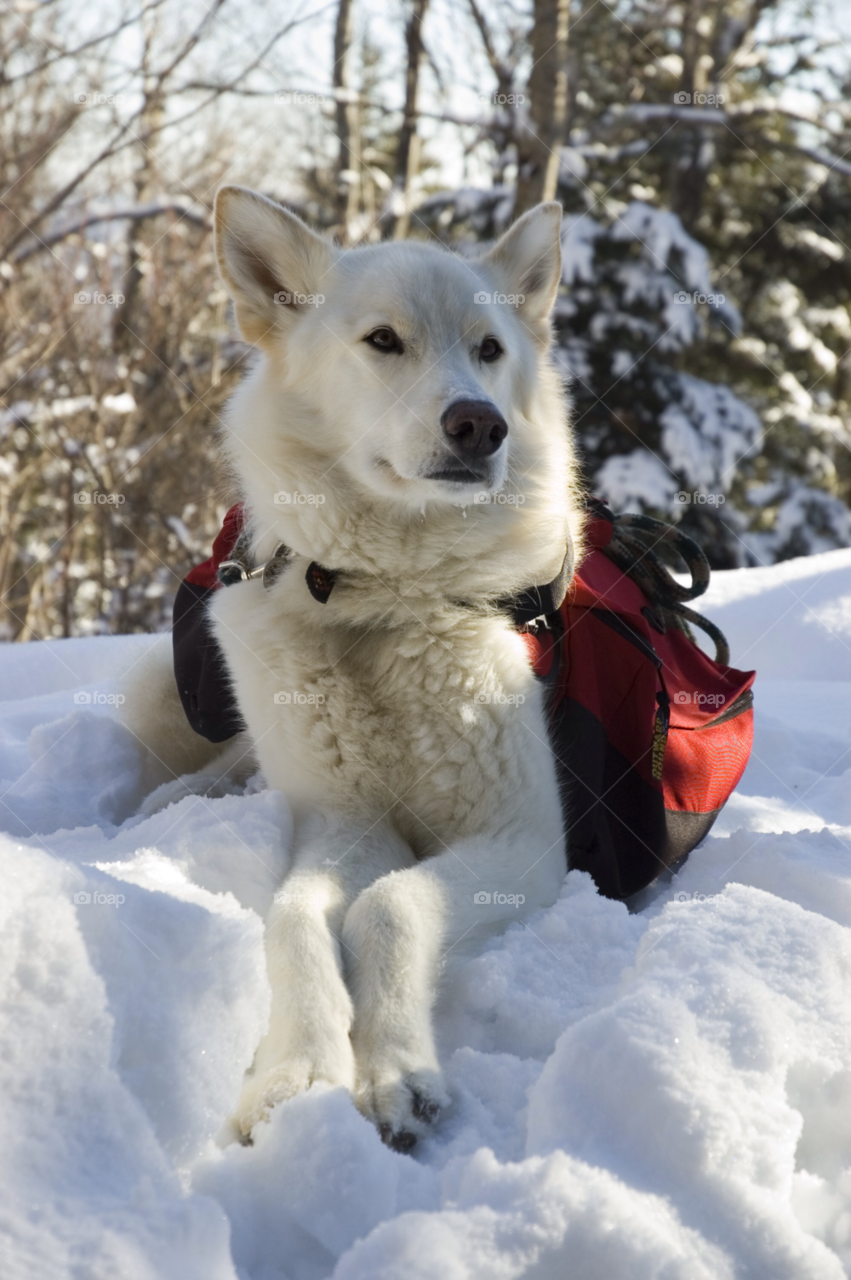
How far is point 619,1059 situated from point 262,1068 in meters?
0.56

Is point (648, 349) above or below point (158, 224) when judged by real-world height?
below

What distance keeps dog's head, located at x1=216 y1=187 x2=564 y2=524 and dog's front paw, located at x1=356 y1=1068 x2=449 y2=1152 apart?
1.28 meters

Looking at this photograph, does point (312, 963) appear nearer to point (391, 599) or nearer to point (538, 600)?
point (391, 599)

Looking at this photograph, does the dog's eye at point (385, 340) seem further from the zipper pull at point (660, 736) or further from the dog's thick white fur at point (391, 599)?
the zipper pull at point (660, 736)

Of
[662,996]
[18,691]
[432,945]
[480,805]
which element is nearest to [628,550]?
[480,805]

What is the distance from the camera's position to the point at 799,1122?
1.26 metres

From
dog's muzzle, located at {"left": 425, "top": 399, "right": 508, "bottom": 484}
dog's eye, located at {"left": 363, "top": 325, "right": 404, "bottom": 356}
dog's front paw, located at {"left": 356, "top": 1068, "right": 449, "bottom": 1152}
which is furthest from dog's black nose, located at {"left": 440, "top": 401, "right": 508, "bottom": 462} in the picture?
dog's front paw, located at {"left": 356, "top": 1068, "right": 449, "bottom": 1152}

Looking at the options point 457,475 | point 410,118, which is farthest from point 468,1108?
point 410,118

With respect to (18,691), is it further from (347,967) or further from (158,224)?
(158,224)

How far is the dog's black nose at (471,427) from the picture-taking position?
7.16 feet

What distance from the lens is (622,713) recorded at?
237cm

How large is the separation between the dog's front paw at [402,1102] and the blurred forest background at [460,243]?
17.5 ft

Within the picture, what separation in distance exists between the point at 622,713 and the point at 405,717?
58 cm

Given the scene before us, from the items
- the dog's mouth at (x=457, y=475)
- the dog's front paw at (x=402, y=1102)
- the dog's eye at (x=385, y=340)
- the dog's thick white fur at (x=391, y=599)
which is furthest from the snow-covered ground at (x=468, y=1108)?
the dog's eye at (x=385, y=340)
